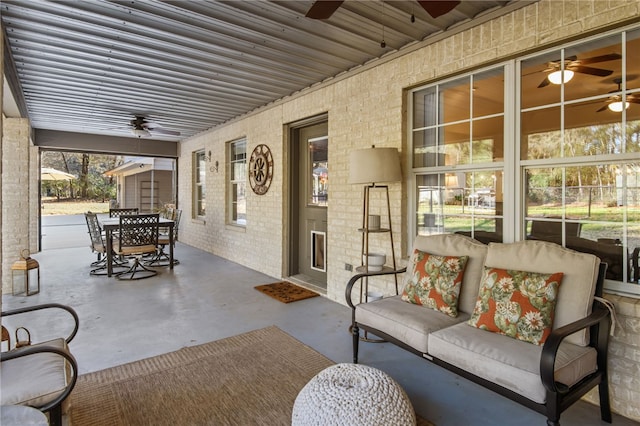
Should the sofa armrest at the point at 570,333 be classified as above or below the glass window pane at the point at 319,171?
below

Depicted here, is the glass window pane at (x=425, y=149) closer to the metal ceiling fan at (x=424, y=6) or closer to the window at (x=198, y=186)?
the metal ceiling fan at (x=424, y=6)

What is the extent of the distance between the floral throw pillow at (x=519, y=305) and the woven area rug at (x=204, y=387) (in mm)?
740

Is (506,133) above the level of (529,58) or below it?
below

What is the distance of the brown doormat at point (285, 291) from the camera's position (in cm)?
453

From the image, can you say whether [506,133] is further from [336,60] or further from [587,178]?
[336,60]

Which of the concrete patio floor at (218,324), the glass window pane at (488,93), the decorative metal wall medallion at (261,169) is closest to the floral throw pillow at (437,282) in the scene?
the concrete patio floor at (218,324)

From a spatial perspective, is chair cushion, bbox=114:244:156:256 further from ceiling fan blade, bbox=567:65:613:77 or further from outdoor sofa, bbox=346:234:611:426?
ceiling fan blade, bbox=567:65:613:77

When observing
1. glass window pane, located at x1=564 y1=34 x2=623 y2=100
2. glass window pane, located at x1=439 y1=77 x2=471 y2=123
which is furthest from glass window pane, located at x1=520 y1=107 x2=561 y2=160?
glass window pane, located at x1=439 y1=77 x2=471 y2=123

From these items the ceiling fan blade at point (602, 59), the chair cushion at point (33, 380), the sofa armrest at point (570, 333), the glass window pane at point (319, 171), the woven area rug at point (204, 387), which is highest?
the ceiling fan blade at point (602, 59)

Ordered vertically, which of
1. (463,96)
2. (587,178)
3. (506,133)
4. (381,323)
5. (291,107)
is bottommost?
(381,323)

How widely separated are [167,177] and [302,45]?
1371cm

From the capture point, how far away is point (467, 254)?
2744 millimetres

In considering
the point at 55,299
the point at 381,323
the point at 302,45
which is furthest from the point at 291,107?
the point at 55,299

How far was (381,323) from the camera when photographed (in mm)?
2600
